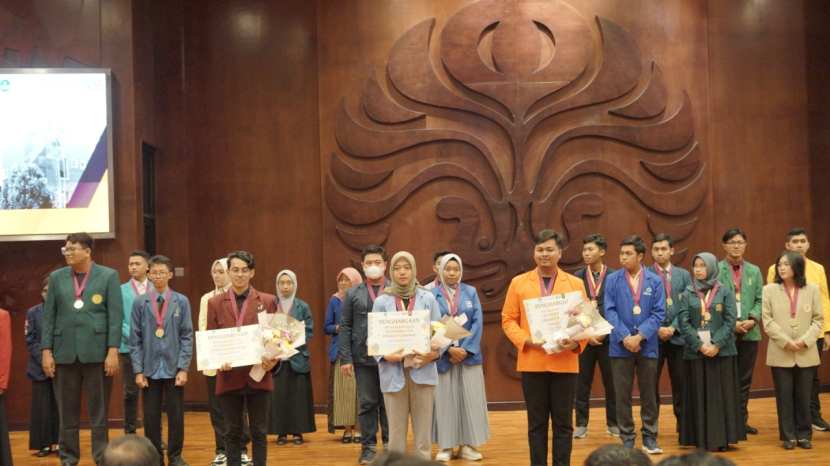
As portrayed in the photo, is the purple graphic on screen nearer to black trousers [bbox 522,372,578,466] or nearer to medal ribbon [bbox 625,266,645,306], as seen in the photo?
black trousers [bbox 522,372,578,466]

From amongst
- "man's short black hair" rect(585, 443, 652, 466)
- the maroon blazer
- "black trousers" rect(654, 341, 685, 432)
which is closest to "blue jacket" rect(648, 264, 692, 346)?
"black trousers" rect(654, 341, 685, 432)

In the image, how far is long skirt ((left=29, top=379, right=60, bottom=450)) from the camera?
6.17 metres

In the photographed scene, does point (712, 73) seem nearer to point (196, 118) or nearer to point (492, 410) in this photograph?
point (492, 410)

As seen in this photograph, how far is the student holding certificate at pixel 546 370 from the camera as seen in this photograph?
4.36 meters

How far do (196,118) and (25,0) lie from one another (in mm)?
1849

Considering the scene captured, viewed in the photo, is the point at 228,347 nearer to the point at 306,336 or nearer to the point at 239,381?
the point at 239,381

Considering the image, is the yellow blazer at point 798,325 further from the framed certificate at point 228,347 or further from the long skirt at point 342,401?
the framed certificate at point 228,347

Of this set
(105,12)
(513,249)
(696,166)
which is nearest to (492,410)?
(513,249)

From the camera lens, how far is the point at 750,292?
6410 millimetres

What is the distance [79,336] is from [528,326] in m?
2.89

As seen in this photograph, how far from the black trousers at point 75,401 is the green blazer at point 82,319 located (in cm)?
10

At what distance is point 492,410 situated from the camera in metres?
7.74

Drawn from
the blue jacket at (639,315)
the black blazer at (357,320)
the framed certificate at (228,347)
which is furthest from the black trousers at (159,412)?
the blue jacket at (639,315)

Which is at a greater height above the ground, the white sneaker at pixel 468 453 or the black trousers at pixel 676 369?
the black trousers at pixel 676 369
